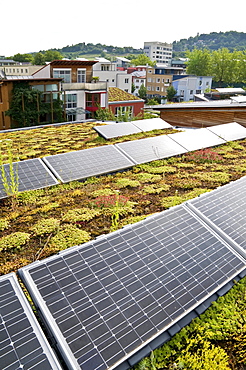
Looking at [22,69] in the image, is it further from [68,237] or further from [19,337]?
[19,337]

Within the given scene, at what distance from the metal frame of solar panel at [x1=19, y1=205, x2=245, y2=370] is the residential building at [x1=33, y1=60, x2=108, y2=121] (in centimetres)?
5035

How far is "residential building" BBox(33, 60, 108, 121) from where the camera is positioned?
5431 centimetres

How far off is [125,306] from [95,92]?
5544cm

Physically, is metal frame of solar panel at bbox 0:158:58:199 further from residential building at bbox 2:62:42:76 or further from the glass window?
residential building at bbox 2:62:42:76

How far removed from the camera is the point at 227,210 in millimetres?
7539

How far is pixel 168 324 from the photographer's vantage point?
181 inches

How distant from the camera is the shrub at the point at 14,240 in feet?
22.7

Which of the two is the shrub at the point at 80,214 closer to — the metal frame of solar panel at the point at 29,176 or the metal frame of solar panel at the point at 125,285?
the metal frame of solar panel at the point at 29,176

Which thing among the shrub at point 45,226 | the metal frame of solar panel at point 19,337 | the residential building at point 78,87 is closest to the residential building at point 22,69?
the residential building at point 78,87

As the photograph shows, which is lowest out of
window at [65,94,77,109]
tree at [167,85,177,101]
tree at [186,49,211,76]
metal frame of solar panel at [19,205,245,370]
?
tree at [167,85,177,101]

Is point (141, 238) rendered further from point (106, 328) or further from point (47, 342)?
point (47, 342)

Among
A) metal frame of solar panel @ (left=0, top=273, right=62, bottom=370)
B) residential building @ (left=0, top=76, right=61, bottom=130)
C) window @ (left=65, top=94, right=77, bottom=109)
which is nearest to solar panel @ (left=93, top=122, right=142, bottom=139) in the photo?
metal frame of solar panel @ (left=0, top=273, right=62, bottom=370)

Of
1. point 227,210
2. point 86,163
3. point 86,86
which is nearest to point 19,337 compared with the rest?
point 227,210

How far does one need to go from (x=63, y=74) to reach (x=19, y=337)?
5723cm
